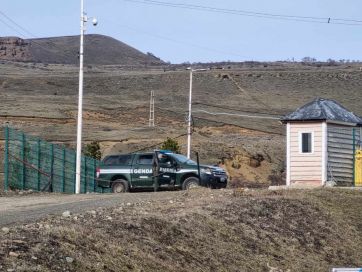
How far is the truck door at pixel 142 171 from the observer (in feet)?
101

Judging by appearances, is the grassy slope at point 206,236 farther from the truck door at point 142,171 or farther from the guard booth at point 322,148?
the truck door at point 142,171

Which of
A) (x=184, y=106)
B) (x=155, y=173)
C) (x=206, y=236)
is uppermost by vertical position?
(x=184, y=106)

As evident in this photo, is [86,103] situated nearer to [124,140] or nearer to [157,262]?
[124,140]

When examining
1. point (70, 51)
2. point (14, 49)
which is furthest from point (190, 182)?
point (70, 51)

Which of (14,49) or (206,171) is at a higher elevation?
(14,49)

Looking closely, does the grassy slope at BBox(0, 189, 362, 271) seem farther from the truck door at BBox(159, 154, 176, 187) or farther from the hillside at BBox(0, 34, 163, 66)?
the hillside at BBox(0, 34, 163, 66)

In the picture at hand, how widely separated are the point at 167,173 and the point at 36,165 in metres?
5.70

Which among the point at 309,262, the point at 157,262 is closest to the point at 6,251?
the point at 157,262

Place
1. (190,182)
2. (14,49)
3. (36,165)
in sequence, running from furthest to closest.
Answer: (14,49)
(36,165)
(190,182)

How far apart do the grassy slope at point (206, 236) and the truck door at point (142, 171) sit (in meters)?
9.24

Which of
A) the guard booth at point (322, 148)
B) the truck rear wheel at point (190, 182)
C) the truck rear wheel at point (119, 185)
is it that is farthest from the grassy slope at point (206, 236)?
the truck rear wheel at point (119, 185)

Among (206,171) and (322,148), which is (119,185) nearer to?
(206,171)

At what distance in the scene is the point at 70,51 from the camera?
17375 centimetres

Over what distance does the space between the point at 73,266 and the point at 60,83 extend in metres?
94.1
